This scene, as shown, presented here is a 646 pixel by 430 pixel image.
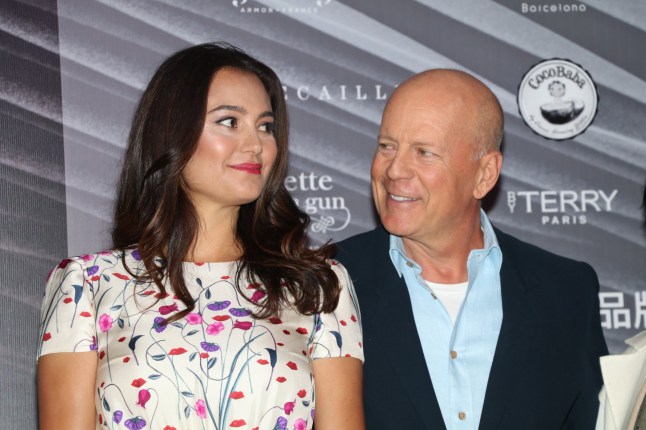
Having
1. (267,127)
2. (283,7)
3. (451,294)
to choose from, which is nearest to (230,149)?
(267,127)

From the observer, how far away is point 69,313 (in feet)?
9.11

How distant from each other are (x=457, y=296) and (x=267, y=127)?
35.6 inches

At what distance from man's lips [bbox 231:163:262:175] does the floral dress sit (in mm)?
381

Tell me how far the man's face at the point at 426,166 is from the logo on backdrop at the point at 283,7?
3.59 ft

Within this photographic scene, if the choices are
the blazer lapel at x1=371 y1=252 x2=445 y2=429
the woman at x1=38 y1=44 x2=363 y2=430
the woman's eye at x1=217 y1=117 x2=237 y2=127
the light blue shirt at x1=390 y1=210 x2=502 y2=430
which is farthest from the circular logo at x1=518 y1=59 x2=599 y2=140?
the woman's eye at x1=217 y1=117 x2=237 y2=127

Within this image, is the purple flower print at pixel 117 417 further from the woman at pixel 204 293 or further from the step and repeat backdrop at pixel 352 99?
the step and repeat backdrop at pixel 352 99

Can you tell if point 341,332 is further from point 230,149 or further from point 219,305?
point 230,149

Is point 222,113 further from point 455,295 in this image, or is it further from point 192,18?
point 192,18

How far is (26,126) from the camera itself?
4258 mm

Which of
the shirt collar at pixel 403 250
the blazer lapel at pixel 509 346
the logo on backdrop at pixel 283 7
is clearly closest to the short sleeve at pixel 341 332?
the shirt collar at pixel 403 250

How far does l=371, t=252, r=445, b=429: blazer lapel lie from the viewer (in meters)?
3.04

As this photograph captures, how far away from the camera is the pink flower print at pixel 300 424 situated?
279 centimetres

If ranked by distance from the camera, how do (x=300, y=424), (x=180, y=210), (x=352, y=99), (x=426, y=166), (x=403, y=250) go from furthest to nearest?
(x=352, y=99), (x=403, y=250), (x=426, y=166), (x=180, y=210), (x=300, y=424)

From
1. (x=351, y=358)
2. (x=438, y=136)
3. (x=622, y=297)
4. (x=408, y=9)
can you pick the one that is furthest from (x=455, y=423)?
(x=408, y=9)
